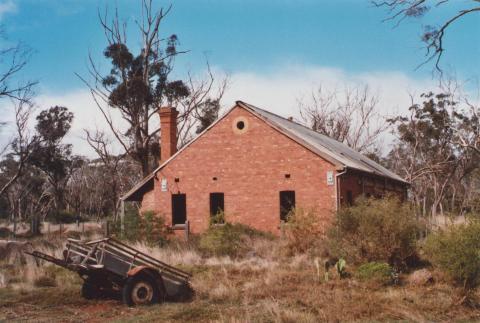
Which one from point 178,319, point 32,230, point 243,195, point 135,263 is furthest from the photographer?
point 32,230

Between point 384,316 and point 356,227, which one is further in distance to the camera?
point 356,227

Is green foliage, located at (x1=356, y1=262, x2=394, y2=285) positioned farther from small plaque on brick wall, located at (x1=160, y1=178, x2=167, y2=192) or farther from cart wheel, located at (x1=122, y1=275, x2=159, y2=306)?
small plaque on brick wall, located at (x1=160, y1=178, x2=167, y2=192)

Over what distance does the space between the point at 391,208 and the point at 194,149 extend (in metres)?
10.3

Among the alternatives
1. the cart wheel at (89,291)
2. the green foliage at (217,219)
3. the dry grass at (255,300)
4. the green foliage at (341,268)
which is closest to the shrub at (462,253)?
the dry grass at (255,300)

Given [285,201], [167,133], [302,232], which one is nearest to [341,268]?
[302,232]

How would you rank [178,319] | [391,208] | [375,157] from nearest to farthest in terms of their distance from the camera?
1. [178,319]
2. [391,208]
3. [375,157]

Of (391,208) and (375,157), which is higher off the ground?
(375,157)

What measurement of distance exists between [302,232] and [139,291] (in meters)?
7.70

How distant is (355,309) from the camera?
9867mm

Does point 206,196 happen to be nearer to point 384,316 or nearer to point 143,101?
point 143,101

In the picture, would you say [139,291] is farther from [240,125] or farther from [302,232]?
[240,125]

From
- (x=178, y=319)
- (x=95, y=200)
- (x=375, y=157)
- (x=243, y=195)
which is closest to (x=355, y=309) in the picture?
(x=178, y=319)

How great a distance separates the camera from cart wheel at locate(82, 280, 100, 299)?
11.6 meters

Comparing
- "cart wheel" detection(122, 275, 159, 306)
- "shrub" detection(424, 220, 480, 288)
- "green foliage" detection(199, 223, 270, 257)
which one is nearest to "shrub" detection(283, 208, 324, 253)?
"green foliage" detection(199, 223, 270, 257)
